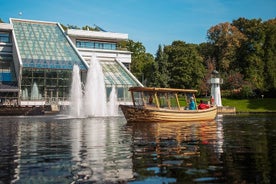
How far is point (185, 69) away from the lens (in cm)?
7706

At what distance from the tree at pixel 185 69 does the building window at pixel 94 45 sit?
13026mm

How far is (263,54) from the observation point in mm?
75625

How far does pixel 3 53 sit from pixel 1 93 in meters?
13.0

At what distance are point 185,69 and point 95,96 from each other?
128ft

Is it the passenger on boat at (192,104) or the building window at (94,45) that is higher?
the building window at (94,45)

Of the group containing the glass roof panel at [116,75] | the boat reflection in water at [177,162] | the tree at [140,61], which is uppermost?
the tree at [140,61]

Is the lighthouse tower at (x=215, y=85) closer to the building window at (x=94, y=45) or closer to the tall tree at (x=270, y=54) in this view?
the tall tree at (x=270, y=54)

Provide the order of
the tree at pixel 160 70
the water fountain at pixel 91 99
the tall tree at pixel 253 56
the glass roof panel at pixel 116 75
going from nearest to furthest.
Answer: the water fountain at pixel 91 99 < the glass roof panel at pixel 116 75 < the tree at pixel 160 70 < the tall tree at pixel 253 56

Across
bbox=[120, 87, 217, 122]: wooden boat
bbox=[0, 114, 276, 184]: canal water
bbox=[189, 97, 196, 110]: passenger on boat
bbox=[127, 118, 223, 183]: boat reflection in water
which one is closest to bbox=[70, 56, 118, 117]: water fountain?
bbox=[120, 87, 217, 122]: wooden boat

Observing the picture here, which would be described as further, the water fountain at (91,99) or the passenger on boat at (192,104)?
the water fountain at (91,99)

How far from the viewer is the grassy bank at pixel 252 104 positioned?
6062cm

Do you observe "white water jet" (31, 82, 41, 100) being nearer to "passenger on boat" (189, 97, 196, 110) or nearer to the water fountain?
the water fountain

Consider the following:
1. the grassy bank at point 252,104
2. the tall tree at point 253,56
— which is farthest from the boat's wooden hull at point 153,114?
the tall tree at point 253,56

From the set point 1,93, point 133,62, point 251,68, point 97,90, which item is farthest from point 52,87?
point 251,68
